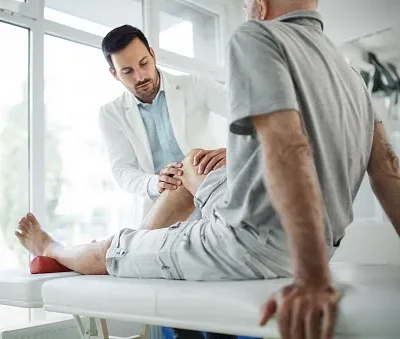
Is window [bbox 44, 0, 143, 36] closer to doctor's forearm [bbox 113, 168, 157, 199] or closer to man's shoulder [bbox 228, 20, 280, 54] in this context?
doctor's forearm [bbox 113, 168, 157, 199]

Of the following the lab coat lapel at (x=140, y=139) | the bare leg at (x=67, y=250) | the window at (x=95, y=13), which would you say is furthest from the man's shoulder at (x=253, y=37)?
the window at (x=95, y=13)

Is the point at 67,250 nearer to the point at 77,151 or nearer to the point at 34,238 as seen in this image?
the point at 34,238

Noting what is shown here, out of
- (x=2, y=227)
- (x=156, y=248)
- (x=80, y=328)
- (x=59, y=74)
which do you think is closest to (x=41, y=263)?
(x=80, y=328)

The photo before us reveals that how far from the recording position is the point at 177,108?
86.8 inches

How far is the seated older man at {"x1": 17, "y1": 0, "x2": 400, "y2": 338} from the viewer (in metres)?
0.68

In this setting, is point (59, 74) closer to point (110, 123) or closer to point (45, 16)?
point (45, 16)

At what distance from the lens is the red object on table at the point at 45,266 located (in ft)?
4.64

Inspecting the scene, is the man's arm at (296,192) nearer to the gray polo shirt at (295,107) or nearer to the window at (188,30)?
the gray polo shirt at (295,107)

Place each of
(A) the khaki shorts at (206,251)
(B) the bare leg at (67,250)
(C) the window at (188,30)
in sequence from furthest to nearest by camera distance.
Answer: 1. (C) the window at (188,30)
2. (B) the bare leg at (67,250)
3. (A) the khaki shorts at (206,251)

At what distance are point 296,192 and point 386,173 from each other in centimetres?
46

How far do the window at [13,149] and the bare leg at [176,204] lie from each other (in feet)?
3.43

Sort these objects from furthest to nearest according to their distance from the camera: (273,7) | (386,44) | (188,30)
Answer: (188,30), (386,44), (273,7)

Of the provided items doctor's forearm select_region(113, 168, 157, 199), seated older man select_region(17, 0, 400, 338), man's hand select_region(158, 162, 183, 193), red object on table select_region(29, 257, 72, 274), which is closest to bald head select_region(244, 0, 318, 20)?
seated older man select_region(17, 0, 400, 338)

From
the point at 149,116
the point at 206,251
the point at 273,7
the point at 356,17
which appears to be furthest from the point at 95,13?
the point at 206,251
